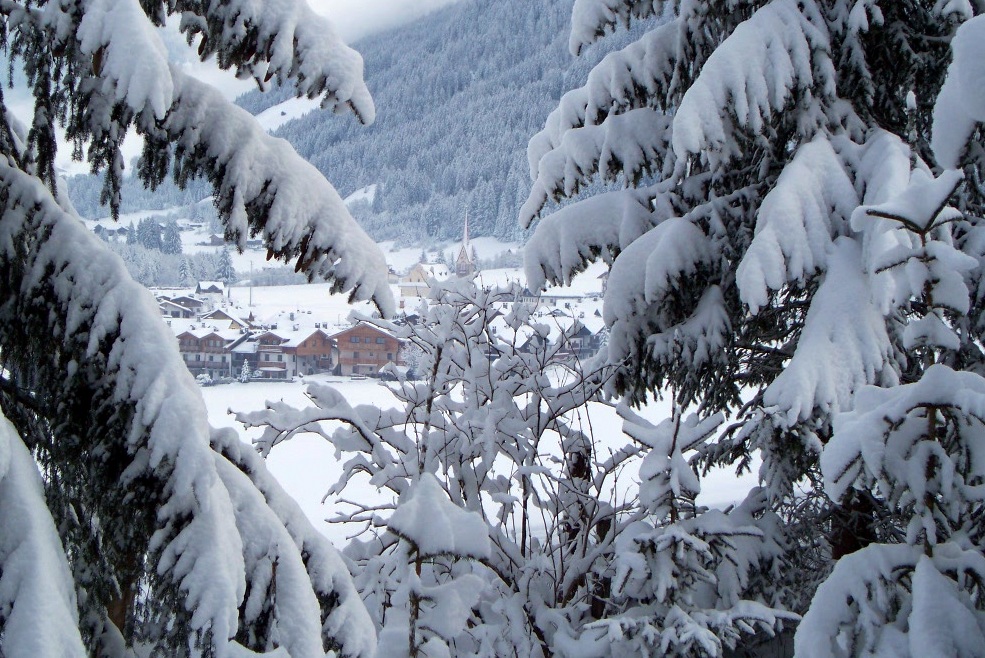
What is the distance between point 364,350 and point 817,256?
391cm

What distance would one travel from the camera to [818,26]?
12.2ft

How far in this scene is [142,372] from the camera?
3.98ft

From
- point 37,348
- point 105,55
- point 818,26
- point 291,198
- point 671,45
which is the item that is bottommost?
point 37,348

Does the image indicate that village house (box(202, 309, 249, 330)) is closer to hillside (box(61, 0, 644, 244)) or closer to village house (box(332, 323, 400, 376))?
village house (box(332, 323, 400, 376))

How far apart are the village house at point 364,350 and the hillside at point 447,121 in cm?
1028

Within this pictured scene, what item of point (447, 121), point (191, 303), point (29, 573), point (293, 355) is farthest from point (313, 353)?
point (447, 121)

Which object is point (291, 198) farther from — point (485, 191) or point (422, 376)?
point (485, 191)

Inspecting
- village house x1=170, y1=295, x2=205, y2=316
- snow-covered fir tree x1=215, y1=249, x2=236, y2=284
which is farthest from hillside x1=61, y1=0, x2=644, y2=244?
village house x1=170, y1=295, x2=205, y2=316

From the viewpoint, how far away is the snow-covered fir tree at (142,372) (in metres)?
1.13

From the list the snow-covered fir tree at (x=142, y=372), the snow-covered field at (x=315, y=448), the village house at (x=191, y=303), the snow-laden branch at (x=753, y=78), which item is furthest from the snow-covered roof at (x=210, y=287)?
the snow-covered fir tree at (x=142, y=372)

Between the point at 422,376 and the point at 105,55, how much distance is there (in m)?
4.52

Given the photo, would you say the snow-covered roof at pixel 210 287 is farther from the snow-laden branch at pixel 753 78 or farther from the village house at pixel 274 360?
the snow-laden branch at pixel 753 78

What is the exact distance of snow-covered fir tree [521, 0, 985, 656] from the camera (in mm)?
1919

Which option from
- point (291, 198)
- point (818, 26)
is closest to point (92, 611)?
point (291, 198)
